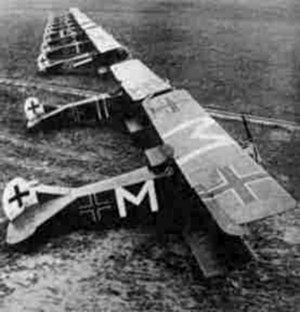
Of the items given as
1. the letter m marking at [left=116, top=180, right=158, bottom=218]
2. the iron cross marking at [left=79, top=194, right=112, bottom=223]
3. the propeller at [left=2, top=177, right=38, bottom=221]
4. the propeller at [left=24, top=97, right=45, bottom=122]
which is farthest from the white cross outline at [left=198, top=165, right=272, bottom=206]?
the propeller at [left=24, top=97, right=45, bottom=122]

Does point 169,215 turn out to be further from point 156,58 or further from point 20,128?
point 156,58

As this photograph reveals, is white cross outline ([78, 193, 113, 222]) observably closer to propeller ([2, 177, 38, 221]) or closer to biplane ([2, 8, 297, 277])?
biplane ([2, 8, 297, 277])

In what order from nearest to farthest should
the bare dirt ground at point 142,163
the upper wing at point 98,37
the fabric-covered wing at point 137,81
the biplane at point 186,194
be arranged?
1. the biplane at point 186,194
2. the bare dirt ground at point 142,163
3. the fabric-covered wing at point 137,81
4. the upper wing at point 98,37

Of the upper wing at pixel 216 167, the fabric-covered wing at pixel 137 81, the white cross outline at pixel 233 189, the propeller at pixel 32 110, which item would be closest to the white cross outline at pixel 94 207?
the upper wing at pixel 216 167

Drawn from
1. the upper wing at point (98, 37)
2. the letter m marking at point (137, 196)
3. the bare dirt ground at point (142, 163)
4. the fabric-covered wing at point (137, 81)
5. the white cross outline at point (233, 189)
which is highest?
the upper wing at point (98, 37)

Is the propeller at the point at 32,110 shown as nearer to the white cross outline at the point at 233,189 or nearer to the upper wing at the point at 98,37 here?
the upper wing at the point at 98,37

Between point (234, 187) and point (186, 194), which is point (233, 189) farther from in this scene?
point (186, 194)
